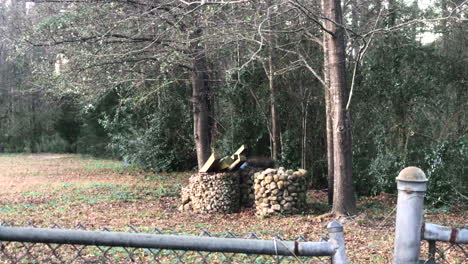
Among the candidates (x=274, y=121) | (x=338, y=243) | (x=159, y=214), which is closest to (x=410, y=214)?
(x=338, y=243)

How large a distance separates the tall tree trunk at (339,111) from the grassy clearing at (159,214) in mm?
420

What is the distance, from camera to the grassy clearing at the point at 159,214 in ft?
20.5

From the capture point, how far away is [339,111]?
6.95m

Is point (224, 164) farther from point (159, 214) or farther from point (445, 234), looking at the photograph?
point (445, 234)

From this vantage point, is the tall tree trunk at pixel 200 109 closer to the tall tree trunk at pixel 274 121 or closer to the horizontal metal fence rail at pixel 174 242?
the tall tree trunk at pixel 274 121

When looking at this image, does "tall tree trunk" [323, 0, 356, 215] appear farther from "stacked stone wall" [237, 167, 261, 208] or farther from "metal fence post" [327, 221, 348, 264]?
"metal fence post" [327, 221, 348, 264]

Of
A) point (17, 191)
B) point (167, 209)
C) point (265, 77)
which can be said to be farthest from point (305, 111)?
point (17, 191)

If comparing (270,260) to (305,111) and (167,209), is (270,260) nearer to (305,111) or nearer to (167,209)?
(167,209)

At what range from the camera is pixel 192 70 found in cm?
974

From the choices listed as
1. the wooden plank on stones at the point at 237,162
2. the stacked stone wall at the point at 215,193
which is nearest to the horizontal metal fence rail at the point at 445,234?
the stacked stone wall at the point at 215,193

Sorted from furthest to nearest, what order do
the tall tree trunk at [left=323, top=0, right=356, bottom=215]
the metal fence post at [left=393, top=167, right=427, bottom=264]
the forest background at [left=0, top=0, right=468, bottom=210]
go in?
the forest background at [left=0, top=0, right=468, bottom=210] < the tall tree trunk at [left=323, top=0, right=356, bottom=215] < the metal fence post at [left=393, top=167, right=427, bottom=264]

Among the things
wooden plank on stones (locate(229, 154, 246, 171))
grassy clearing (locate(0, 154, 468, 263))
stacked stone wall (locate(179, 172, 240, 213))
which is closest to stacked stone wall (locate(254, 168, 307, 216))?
grassy clearing (locate(0, 154, 468, 263))

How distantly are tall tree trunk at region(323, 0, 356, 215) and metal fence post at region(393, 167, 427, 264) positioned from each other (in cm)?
514

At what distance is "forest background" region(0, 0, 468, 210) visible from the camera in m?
8.05
